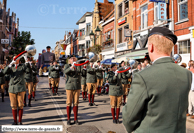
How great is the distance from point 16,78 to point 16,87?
A: 330 mm

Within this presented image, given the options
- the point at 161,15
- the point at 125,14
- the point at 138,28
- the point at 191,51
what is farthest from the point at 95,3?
the point at 191,51

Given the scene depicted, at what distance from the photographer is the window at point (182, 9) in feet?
46.0

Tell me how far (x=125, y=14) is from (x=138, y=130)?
2220cm

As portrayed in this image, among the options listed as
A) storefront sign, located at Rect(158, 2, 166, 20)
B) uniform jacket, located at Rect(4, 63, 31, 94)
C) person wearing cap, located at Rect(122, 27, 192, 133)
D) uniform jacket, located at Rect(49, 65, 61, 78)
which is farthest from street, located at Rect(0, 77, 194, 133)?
storefront sign, located at Rect(158, 2, 166, 20)

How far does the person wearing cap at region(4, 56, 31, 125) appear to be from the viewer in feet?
19.2

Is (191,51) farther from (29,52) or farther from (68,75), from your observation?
(29,52)

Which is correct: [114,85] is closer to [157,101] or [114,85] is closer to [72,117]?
[72,117]

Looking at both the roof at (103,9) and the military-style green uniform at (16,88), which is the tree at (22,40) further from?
the military-style green uniform at (16,88)

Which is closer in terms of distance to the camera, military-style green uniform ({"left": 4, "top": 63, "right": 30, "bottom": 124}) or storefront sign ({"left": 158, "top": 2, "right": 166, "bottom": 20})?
military-style green uniform ({"left": 4, "top": 63, "right": 30, "bottom": 124})

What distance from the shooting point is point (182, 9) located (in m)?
14.4

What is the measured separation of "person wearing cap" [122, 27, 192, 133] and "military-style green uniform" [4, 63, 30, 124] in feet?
16.3

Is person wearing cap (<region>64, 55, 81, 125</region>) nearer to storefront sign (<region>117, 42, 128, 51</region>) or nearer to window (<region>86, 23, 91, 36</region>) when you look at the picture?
storefront sign (<region>117, 42, 128, 51</region>)

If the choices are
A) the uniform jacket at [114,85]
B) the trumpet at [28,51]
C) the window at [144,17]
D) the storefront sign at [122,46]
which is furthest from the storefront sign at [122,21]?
the trumpet at [28,51]

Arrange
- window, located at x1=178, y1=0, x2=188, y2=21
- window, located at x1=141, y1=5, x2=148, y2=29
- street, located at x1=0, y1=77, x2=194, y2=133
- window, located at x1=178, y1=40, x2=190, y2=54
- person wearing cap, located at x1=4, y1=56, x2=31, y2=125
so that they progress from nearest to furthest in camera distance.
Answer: street, located at x1=0, y1=77, x2=194, y2=133 → person wearing cap, located at x1=4, y1=56, x2=31, y2=125 → window, located at x1=178, y1=40, x2=190, y2=54 → window, located at x1=178, y1=0, x2=188, y2=21 → window, located at x1=141, y1=5, x2=148, y2=29
